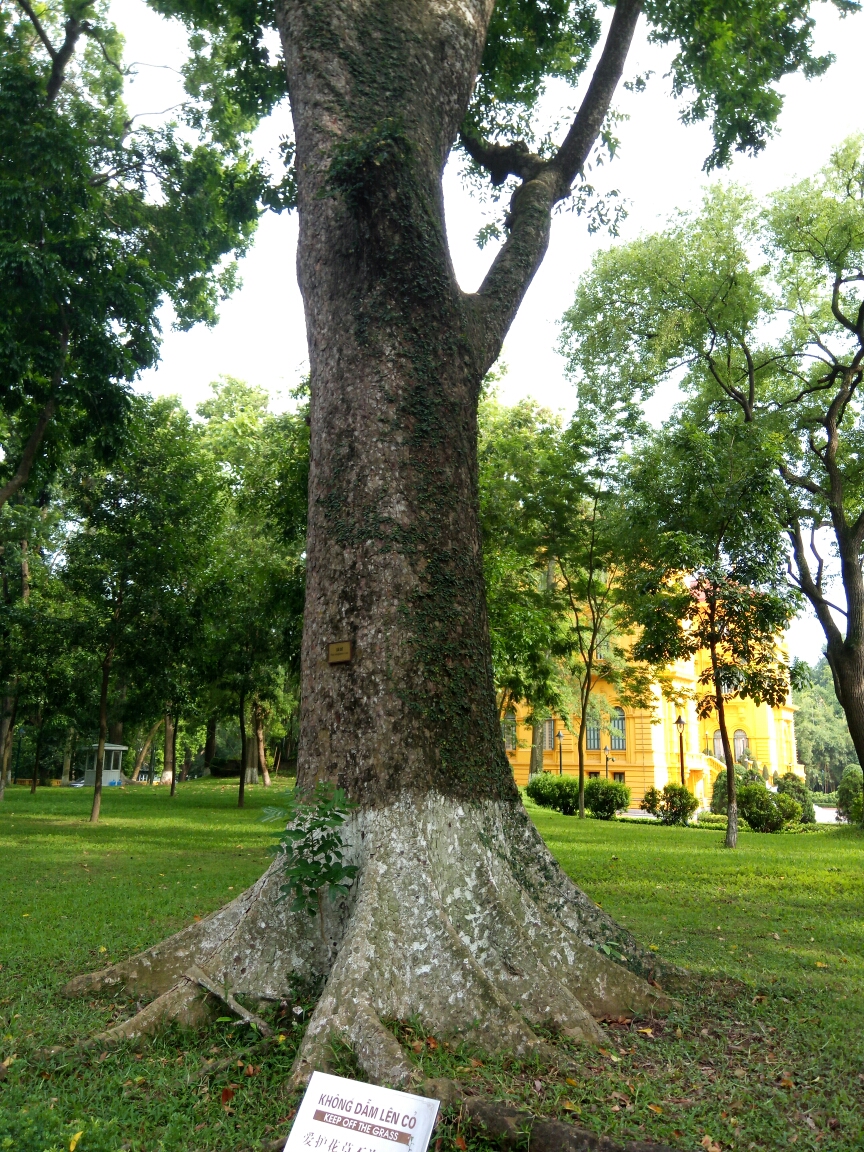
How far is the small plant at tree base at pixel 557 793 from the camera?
83.3 ft

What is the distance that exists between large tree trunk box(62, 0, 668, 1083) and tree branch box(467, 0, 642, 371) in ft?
0.47

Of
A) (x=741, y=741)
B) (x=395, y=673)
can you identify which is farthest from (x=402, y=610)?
(x=741, y=741)

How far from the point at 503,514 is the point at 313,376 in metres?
14.3

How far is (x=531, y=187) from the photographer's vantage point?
7.09 metres

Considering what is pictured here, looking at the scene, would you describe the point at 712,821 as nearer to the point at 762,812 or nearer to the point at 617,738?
the point at 762,812

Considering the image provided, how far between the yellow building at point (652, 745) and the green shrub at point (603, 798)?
11182 mm

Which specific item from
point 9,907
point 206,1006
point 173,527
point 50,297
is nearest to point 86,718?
point 173,527

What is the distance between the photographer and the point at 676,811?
2427cm

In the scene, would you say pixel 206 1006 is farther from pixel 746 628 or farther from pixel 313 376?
pixel 746 628

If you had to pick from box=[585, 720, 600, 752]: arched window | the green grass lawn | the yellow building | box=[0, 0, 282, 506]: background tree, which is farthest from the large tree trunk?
box=[585, 720, 600, 752]: arched window

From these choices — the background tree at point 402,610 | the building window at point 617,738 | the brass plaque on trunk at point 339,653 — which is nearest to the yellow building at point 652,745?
the building window at point 617,738

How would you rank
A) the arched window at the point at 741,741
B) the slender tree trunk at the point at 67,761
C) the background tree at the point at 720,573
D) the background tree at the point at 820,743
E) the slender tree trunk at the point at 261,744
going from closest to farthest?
1. the background tree at the point at 720,573
2. the slender tree trunk at the point at 261,744
3. the slender tree trunk at the point at 67,761
4. the arched window at the point at 741,741
5. the background tree at the point at 820,743

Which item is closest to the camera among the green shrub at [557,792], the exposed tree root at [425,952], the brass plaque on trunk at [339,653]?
the exposed tree root at [425,952]

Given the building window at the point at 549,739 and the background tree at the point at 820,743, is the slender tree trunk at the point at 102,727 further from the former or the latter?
the background tree at the point at 820,743
